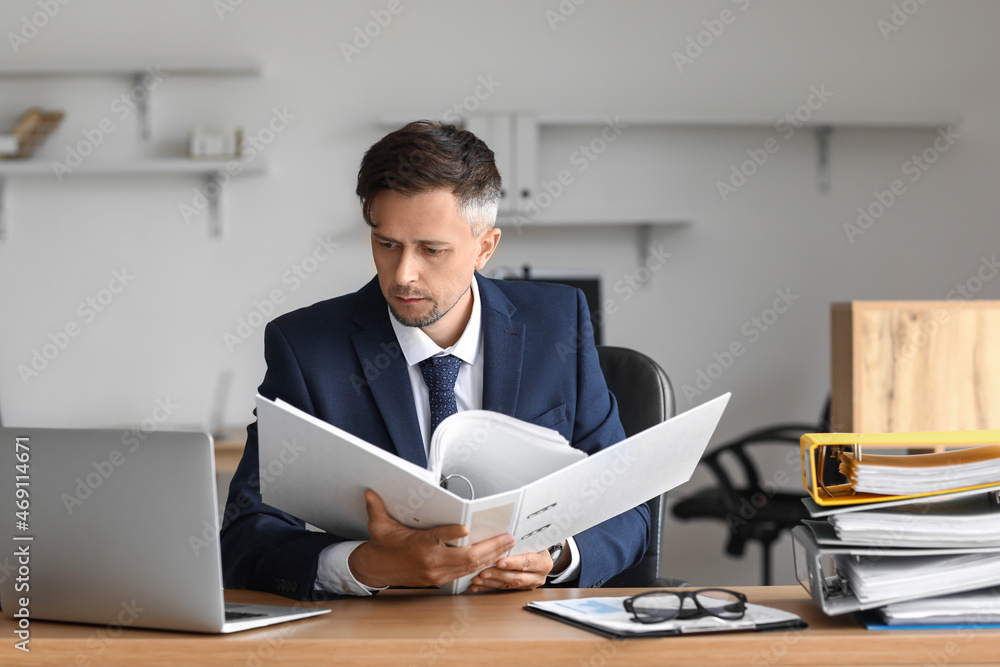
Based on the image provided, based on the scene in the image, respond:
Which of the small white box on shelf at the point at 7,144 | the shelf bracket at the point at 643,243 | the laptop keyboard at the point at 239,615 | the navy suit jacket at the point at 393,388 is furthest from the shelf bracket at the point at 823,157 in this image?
the laptop keyboard at the point at 239,615

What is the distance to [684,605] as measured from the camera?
3.13ft

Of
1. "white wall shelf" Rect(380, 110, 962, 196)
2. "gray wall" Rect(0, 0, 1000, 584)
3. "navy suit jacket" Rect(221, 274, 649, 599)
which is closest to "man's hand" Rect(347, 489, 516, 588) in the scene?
"navy suit jacket" Rect(221, 274, 649, 599)

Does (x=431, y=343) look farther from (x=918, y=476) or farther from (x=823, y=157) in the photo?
(x=823, y=157)

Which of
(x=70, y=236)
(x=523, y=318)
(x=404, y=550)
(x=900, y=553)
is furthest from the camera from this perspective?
(x=70, y=236)

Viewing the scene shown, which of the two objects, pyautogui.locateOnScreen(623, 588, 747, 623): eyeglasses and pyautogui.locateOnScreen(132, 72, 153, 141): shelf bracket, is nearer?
pyautogui.locateOnScreen(623, 588, 747, 623): eyeglasses

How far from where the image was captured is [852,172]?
351cm

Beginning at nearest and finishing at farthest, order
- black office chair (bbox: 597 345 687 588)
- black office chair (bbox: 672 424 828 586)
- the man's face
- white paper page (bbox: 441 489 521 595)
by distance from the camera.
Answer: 1. white paper page (bbox: 441 489 521 595)
2. the man's face
3. black office chair (bbox: 597 345 687 588)
4. black office chair (bbox: 672 424 828 586)

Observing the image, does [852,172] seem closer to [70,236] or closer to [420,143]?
[420,143]

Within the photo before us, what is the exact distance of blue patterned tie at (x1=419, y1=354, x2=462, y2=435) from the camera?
4.77ft

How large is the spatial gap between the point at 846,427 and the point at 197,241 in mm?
2377

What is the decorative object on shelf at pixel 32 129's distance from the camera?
329cm

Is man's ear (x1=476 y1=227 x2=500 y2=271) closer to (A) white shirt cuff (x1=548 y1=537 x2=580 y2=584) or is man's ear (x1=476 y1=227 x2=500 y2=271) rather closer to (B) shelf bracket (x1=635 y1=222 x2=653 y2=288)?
(A) white shirt cuff (x1=548 y1=537 x2=580 y2=584)

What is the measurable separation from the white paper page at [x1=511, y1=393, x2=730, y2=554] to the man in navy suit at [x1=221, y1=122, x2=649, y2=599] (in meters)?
0.07

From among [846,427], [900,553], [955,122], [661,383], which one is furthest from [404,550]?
[955,122]
